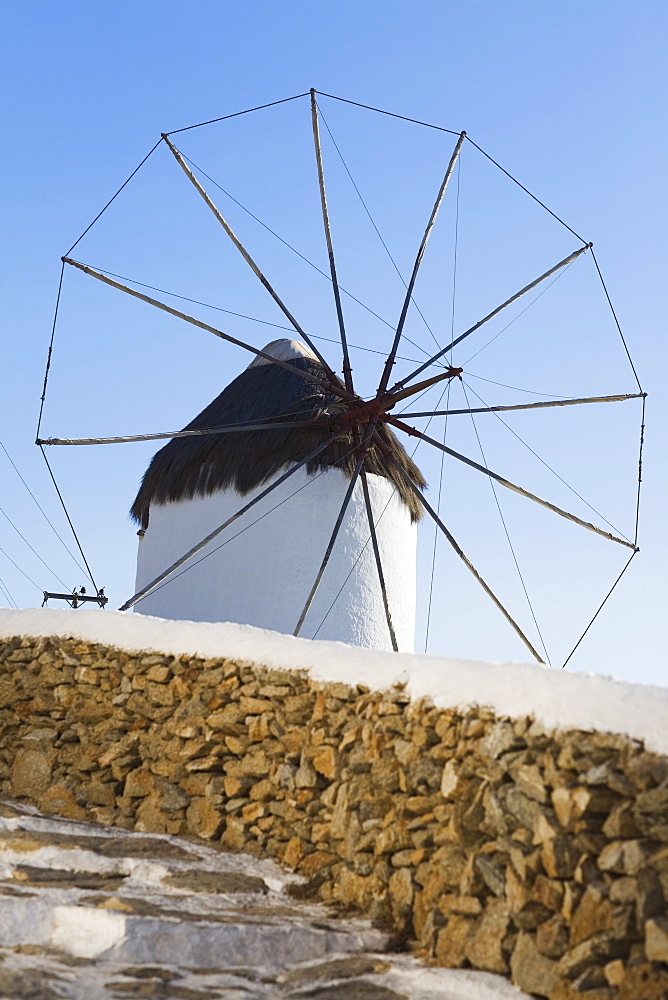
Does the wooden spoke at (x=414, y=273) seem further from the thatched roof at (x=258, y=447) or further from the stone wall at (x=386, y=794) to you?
the stone wall at (x=386, y=794)

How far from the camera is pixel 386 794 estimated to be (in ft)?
15.5

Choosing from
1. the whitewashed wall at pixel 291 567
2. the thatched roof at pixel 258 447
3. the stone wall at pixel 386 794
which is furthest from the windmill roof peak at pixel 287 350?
the stone wall at pixel 386 794

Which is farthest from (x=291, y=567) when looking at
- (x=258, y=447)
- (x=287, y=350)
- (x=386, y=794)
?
(x=386, y=794)

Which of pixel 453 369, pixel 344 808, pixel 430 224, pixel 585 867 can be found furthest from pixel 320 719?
pixel 430 224

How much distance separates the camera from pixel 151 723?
20.5 feet

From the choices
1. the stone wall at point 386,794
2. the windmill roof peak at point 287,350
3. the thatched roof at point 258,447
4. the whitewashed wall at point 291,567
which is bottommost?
the stone wall at point 386,794

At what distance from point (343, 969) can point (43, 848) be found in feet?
6.87

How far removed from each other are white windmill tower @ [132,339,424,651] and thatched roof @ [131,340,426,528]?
2 cm

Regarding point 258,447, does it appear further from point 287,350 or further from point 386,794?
point 386,794

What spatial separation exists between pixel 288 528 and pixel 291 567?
43 centimetres

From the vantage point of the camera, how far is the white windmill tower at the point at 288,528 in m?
10.6

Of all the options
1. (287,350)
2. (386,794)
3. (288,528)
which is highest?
(287,350)

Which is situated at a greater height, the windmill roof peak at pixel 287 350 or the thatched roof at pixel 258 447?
the windmill roof peak at pixel 287 350

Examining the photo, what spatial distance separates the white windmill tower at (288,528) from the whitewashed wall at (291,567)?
0.01 meters
